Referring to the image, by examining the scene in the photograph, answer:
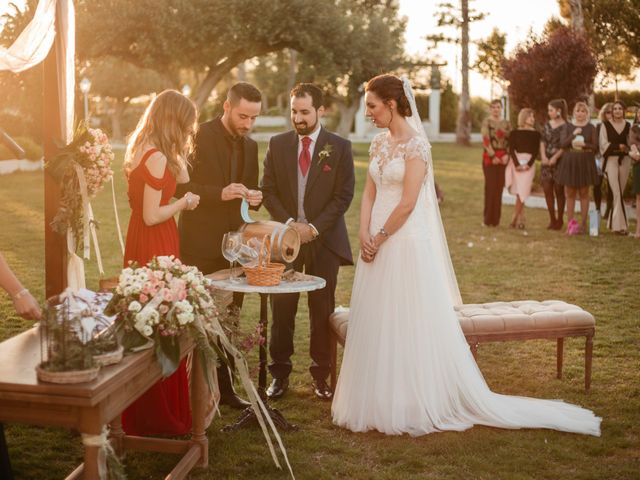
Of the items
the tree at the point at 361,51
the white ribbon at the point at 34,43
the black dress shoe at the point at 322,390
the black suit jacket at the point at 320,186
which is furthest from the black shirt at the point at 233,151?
the tree at the point at 361,51

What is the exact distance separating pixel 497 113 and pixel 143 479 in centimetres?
1142

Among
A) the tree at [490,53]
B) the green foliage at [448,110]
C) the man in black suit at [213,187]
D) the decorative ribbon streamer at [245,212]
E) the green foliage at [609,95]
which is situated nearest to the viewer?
the decorative ribbon streamer at [245,212]

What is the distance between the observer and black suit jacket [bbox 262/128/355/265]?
239 inches

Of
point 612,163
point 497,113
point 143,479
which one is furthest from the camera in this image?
point 497,113

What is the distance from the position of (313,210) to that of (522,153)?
954 cm

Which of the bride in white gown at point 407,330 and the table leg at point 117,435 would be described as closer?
the table leg at point 117,435

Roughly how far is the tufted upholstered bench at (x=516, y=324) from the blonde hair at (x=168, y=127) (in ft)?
6.37

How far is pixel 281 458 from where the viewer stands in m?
5.02

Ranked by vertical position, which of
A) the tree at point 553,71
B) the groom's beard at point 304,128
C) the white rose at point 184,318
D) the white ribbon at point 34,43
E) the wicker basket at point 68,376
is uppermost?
the tree at point 553,71

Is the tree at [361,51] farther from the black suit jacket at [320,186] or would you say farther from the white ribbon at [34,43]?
the white ribbon at [34,43]

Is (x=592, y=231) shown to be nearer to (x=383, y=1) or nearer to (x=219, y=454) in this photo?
(x=219, y=454)

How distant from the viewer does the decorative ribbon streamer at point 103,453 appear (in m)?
3.31

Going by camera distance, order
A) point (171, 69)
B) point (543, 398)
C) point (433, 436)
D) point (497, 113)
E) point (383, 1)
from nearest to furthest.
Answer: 1. point (433, 436)
2. point (543, 398)
3. point (497, 113)
4. point (171, 69)
5. point (383, 1)

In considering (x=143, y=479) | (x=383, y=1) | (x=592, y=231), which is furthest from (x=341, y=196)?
(x=383, y=1)
